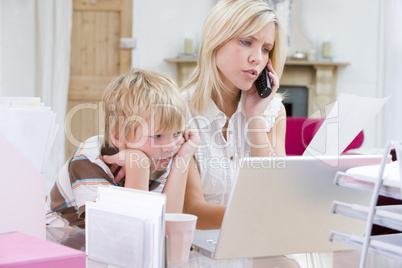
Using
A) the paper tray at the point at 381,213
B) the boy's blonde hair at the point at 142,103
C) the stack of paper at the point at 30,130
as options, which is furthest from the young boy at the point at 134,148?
the paper tray at the point at 381,213

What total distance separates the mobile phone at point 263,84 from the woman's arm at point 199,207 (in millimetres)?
294

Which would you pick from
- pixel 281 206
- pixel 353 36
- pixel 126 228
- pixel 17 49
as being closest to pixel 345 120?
pixel 281 206

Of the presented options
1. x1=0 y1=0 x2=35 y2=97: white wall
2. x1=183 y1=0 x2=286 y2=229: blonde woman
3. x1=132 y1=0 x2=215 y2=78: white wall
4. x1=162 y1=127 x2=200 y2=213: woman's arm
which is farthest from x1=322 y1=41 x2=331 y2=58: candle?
x1=162 y1=127 x2=200 y2=213: woman's arm

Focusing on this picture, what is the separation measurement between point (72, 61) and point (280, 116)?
11.9ft

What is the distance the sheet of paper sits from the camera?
1043mm

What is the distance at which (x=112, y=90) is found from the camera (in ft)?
Result: 3.90

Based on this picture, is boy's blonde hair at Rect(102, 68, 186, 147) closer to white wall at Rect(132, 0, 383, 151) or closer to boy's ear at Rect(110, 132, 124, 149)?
boy's ear at Rect(110, 132, 124, 149)

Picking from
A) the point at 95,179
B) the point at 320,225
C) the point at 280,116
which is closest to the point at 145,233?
the point at 320,225

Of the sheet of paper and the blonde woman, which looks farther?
the blonde woman

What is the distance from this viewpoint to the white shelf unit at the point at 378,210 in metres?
0.66

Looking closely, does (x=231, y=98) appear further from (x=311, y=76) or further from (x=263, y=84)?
(x=311, y=76)

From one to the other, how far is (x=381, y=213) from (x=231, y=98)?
91 centimetres

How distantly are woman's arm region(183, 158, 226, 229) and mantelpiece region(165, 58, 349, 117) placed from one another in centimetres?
339

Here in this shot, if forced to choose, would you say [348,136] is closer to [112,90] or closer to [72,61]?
[112,90]
